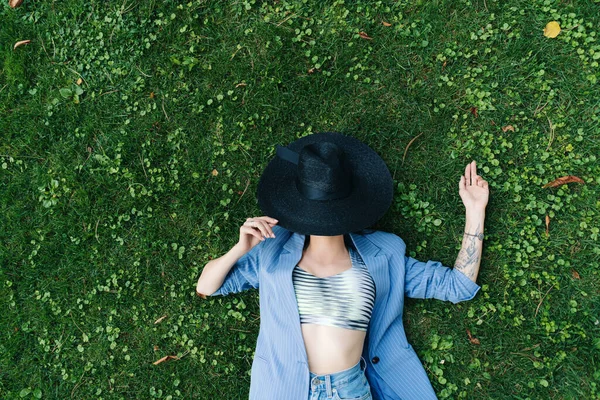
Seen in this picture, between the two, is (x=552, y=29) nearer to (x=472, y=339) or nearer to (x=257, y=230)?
(x=472, y=339)

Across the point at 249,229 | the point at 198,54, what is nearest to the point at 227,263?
the point at 249,229

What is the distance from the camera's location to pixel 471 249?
167 inches

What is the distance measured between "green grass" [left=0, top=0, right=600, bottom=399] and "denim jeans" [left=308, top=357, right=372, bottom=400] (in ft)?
2.97

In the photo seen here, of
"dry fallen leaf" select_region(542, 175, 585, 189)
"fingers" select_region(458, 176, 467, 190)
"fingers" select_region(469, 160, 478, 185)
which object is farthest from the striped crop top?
"dry fallen leaf" select_region(542, 175, 585, 189)

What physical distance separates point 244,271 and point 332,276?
795 mm

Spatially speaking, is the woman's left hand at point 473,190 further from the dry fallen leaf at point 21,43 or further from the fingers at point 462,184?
the dry fallen leaf at point 21,43

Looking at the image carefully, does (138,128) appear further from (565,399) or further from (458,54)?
(565,399)

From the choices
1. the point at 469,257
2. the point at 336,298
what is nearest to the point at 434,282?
the point at 469,257

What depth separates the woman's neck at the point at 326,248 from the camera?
3.94 metres

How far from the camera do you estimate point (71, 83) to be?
200 inches

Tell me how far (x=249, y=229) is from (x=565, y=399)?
10.6 feet

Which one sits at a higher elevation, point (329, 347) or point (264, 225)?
point (264, 225)

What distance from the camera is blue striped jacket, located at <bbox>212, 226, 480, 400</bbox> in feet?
13.0

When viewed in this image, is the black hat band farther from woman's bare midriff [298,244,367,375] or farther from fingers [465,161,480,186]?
fingers [465,161,480,186]
